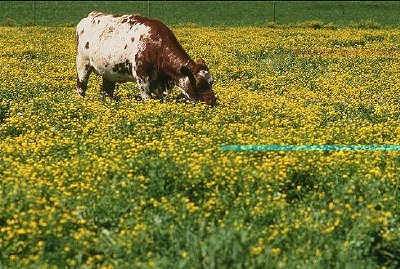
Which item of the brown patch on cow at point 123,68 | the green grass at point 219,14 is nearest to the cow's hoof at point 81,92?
the brown patch on cow at point 123,68

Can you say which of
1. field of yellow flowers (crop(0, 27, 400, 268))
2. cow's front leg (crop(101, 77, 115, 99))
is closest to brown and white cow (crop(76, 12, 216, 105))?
cow's front leg (crop(101, 77, 115, 99))

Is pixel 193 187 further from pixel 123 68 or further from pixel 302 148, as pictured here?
pixel 123 68

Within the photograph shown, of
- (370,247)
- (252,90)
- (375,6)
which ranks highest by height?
(370,247)

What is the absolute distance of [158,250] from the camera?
24.2 ft

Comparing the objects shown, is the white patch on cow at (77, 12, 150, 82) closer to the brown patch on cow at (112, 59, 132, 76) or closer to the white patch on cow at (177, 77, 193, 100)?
the brown patch on cow at (112, 59, 132, 76)

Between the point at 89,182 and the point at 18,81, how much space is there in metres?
11.0

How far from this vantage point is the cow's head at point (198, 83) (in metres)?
14.8

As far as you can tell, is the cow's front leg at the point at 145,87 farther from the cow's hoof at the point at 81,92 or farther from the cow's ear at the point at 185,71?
the cow's hoof at the point at 81,92

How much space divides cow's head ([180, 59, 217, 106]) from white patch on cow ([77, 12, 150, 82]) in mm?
1238

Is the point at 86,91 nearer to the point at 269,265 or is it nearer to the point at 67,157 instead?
the point at 67,157

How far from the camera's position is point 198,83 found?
1478 centimetres

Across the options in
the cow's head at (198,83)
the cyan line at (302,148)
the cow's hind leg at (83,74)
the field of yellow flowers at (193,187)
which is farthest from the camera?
the cow's hind leg at (83,74)

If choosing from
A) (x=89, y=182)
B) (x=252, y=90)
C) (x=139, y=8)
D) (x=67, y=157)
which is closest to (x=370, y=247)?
(x=89, y=182)

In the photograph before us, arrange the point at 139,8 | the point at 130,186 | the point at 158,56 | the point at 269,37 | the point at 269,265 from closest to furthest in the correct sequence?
the point at 269,265 < the point at 130,186 < the point at 158,56 < the point at 269,37 < the point at 139,8
